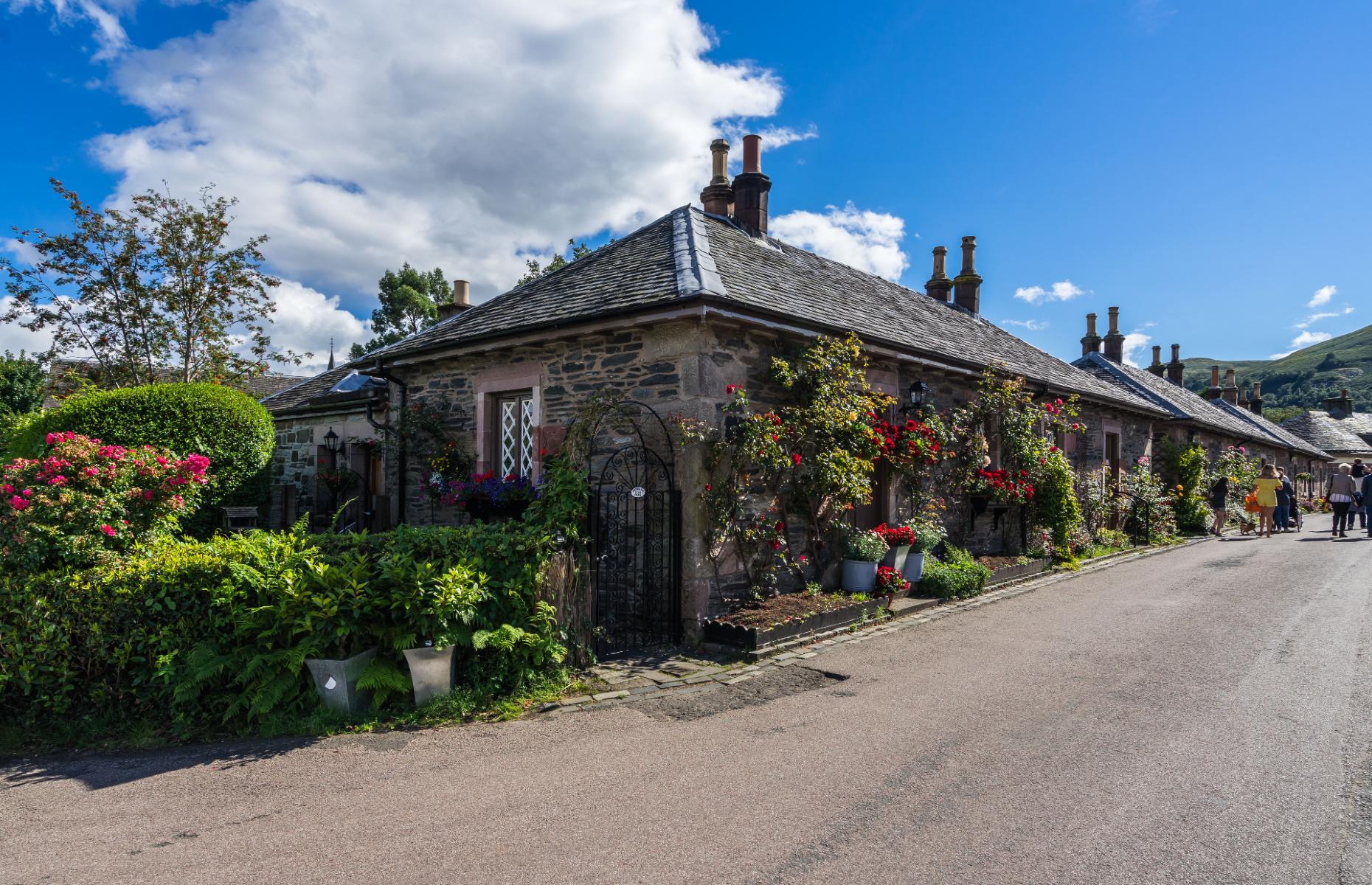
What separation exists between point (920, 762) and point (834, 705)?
3.82 ft

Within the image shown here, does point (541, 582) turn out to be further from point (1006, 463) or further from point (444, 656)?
point (1006, 463)

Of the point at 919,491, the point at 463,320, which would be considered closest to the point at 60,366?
the point at 463,320

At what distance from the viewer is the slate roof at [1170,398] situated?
22656mm

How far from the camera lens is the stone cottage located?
754 cm

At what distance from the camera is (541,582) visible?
19.5 feet

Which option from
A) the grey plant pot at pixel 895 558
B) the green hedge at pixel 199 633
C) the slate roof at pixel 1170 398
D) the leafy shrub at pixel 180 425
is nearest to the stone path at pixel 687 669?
the grey plant pot at pixel 895 558

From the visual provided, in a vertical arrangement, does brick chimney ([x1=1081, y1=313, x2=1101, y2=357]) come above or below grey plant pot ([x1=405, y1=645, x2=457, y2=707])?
above

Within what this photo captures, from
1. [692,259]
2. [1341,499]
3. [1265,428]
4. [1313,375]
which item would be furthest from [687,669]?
[1313,375]

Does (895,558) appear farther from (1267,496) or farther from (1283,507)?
(1283,507)

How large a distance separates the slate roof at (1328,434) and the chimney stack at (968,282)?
130ft

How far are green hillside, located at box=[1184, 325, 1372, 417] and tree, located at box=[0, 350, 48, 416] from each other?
91301mm

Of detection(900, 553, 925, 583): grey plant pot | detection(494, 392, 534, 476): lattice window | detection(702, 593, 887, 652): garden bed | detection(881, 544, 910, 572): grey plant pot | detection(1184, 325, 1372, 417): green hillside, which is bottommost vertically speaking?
detection(702, 593, 887, 652): garden bed

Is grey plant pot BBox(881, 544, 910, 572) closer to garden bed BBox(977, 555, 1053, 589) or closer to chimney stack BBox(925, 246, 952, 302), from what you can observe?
garden bed BBox(977, 555, 1053, 589)

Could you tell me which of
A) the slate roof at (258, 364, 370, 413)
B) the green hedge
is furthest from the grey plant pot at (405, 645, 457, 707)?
the slate roof at (258, 364, 370, 413)
